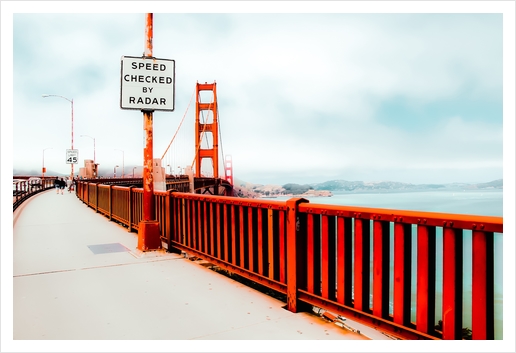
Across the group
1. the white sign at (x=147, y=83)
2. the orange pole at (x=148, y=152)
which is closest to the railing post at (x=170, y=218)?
the orange pole at (x=148, y=152)

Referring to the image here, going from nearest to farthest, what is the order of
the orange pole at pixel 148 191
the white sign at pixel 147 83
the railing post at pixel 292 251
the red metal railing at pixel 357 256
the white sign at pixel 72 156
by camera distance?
1. the red metal railing at pixel 357 256
2. the railing post at pixel 292 251
3. the white sign at pixel 147 83
4. the orange pole at pixel 148 191
5. the white sign at pixel 72 156

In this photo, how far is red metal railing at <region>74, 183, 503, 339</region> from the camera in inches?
95.0

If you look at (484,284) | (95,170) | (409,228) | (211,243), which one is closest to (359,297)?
(409,228)

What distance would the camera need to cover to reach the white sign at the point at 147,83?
5980 mm

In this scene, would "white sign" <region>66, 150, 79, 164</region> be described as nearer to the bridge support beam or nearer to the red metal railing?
the bridge support beam

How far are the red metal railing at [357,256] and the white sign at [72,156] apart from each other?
95.3 ft

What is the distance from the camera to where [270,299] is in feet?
13.0

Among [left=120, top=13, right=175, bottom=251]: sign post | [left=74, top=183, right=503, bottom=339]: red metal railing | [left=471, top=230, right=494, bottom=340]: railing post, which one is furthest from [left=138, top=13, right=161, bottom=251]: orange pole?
[left=471, top=230, right=494, bottom=340]: railing post

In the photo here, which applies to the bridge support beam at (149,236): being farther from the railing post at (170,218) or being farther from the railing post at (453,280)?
the railing post at (453,280)

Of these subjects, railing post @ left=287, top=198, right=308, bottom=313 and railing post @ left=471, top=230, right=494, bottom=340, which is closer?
railing post @ left=471, top=230, right=494, bottom=340

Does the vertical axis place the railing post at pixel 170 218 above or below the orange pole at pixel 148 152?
below

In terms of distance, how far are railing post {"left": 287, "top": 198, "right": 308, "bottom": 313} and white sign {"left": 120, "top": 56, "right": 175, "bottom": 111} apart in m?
3.41

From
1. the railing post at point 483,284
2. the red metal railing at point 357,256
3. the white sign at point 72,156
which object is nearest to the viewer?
the railing post at point 483,284

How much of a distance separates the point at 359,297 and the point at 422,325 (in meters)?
0.53
